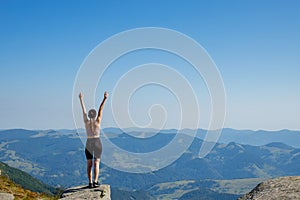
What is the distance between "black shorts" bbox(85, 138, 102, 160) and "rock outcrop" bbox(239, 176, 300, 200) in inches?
261

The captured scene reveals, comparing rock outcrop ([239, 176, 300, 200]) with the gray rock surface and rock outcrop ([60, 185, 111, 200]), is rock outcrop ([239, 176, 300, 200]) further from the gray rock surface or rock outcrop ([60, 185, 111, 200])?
the gray rock surface

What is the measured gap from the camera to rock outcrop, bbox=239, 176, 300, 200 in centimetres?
973

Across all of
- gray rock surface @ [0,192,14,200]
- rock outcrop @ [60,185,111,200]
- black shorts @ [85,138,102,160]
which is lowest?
gray rock surface @ [0,192,14,200]

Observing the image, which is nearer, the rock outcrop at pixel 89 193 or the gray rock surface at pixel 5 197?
the rock outcrop at pixel 89 193

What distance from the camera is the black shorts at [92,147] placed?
→ 14273 millimetres

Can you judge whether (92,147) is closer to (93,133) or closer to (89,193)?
(93,133)

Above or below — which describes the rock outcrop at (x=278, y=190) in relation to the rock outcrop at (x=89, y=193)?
above

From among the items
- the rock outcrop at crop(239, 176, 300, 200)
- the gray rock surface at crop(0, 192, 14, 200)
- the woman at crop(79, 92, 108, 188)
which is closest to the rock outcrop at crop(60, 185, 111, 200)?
the woman at crop(79, 92, 108, 188)

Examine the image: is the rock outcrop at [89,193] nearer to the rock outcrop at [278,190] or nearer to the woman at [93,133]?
the woman at [93,133]

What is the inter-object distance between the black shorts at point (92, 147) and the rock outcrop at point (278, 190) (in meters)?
6.63

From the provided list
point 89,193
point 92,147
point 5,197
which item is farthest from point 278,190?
point 5,197

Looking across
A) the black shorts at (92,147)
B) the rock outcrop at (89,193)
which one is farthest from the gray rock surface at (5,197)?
the black shorts at (92,147)

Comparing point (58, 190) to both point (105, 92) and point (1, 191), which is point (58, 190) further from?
point (105, 92)

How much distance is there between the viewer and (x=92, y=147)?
14.3 m
